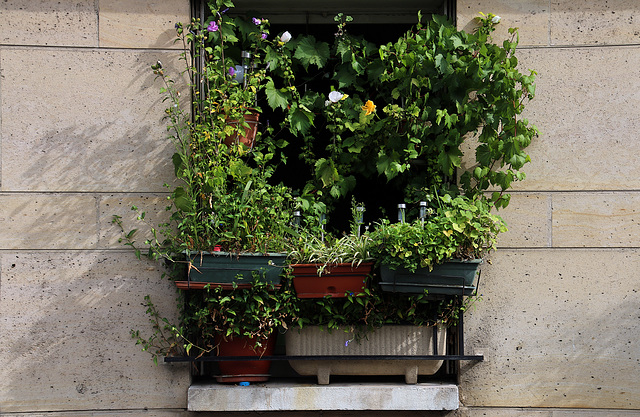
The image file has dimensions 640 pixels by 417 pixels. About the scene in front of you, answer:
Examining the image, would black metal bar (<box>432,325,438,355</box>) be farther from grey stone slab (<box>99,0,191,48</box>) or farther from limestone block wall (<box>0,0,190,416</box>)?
grey stone slab (<box>99,0,191,48</box>)

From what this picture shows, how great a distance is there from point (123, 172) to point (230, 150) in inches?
25.2

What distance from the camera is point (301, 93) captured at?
4.02 metres

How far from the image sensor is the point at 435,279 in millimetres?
3297

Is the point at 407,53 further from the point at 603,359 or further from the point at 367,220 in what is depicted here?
the point at 603,359

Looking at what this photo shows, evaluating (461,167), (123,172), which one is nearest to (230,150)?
(123,172)

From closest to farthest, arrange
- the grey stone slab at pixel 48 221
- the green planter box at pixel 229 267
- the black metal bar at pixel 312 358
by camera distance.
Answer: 1. the green planter box at pixel 229 267
2. the black metal bar at pixel 312 358
3. the grey stone slab at pixel 48 221

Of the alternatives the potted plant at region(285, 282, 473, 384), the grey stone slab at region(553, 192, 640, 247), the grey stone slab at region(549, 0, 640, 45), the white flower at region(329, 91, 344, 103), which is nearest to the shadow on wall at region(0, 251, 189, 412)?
the potted plant at region(285, 282, 473, 384)

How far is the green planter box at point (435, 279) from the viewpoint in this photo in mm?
3283

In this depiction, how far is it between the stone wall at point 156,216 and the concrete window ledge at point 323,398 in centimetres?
19

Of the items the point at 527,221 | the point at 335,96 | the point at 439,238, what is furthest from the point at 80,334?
the point at 527,221

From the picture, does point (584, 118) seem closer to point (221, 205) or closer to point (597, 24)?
point (597, 24)

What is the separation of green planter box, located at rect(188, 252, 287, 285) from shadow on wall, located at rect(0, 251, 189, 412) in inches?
15.0

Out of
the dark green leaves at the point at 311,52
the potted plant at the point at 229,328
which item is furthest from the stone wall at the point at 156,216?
the dark green leaves at the point at 311,52

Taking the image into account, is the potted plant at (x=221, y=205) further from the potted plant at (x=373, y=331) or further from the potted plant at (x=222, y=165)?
the potted plant at (x=373, y=331)
